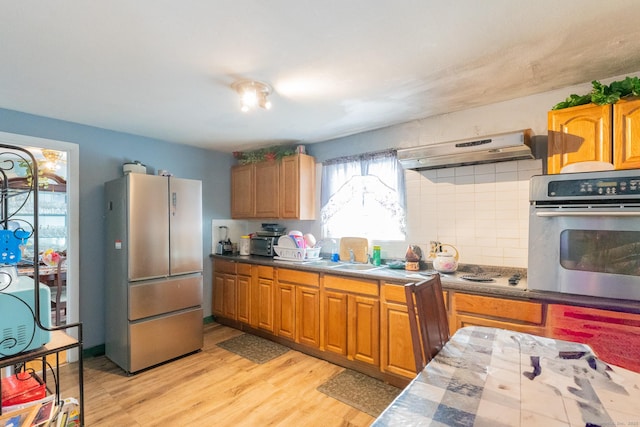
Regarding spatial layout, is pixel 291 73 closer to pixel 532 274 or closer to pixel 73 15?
pixel 73 15

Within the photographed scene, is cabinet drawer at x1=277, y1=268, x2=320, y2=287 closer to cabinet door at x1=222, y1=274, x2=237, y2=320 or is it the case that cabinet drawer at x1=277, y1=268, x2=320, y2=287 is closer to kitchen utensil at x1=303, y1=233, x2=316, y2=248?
kitchen utensil at x1=303, y1=233, x2=316, y2=248

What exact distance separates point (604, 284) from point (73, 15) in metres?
3.02

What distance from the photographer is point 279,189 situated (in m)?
3.79

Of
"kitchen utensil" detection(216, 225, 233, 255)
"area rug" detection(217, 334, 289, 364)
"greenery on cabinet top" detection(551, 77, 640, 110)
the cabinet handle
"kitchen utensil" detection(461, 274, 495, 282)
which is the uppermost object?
"greenery on cabinet top" detection(551, 77, 640, 110)

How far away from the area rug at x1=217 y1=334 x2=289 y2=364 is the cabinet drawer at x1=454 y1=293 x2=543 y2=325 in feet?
6.04

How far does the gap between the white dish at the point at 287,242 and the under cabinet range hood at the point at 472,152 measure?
4.87ft

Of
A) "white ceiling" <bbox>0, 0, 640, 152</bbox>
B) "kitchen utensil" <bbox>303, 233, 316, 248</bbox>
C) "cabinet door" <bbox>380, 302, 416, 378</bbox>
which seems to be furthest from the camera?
"kitchen utensil" <bbox>303, 233, 316, 248</bbox>

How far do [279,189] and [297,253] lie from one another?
84cm

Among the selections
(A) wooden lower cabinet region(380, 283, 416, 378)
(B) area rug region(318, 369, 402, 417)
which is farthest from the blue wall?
(A) wooden lower cabinet region(380, 283, 416, 378)

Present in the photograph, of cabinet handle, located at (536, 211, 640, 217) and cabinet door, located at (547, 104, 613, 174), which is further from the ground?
cabinet door, located at (547, 104, 613, 174)

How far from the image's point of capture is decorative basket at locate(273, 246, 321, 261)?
345cm

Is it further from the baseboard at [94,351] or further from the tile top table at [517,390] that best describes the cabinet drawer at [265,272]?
the tile top table at [517,390]

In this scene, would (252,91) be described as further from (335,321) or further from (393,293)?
(335,321)

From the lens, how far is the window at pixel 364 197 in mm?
3189
